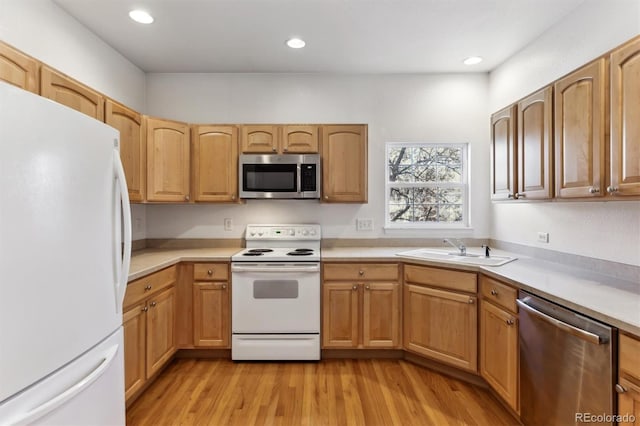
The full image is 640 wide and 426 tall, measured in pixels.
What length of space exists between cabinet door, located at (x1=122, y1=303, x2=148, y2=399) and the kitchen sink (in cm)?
206

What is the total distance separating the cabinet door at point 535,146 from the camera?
1.97 m

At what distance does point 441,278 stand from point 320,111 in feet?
6.62

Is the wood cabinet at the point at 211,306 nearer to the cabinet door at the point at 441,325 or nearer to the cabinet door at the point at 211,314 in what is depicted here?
the cabinet door at the point at 211,314

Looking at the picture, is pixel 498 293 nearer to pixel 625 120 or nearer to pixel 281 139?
pixel 625 120

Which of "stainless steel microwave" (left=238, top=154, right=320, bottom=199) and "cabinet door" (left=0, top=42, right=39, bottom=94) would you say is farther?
"stainless steel microwave" (left=238, top=154, right=320, bottom=199)

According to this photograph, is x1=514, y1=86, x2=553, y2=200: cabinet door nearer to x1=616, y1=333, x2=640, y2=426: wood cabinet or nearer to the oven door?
x1=616, y1=333, x2=640, y2=426: wood cabinet

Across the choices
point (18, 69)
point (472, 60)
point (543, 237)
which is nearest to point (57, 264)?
point (18, 69)

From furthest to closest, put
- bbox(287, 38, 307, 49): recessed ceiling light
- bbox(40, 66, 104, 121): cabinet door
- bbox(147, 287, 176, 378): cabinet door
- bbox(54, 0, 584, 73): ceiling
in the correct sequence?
bbox(287, 38, 307, 49): recessed ceiling light < bbox(147, 287, 176, 378): cabinet door < bbox(54, 0, 584, 73): ceiling < bbox(40, 66, 104, 121): cabinet door

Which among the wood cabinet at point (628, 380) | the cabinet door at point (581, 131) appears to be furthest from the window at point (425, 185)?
the wood cabinet at point (628, 380)

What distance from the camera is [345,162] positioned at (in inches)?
120

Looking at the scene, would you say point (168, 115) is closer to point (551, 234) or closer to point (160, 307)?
point (160, 307)

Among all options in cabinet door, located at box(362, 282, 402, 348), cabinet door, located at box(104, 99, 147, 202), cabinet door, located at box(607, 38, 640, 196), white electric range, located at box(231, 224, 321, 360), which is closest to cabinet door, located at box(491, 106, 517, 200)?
cabinet door, located at box(607, 38, 640, 196)

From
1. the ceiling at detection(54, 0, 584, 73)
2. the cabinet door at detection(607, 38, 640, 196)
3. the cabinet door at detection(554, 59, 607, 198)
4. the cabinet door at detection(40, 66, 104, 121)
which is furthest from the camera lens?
the ceiling at detection(54, 0, 584, 73)

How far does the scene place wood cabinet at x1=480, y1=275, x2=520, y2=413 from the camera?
1.94 metres
